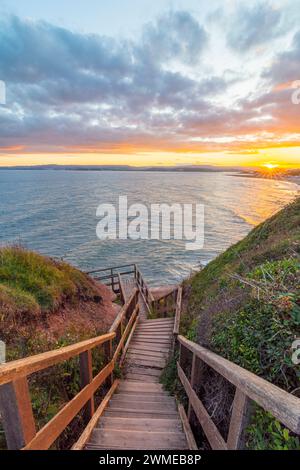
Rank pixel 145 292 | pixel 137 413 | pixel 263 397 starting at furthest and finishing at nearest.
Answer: pixel 145 292, pixel 137 413, pixel 263 397

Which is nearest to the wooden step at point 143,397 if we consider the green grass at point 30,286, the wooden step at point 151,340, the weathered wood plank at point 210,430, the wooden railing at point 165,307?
the weathered wood plank at point 210,430

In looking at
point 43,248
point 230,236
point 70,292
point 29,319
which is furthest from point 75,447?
point 230,236

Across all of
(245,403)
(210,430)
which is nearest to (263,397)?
(245,403)

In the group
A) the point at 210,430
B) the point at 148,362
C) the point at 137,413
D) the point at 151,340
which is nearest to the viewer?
the point at 210,430

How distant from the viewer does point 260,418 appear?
5.88ft

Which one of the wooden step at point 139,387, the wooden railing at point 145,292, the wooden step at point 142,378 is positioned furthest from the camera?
the wooden railing at point 145,292

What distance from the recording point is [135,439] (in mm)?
2609

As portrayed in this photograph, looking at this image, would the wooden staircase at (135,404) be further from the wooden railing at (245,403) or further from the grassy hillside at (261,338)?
the grassy hillside at (261,338)

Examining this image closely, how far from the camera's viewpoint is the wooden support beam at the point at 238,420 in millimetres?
1659

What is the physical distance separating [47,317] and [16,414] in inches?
248

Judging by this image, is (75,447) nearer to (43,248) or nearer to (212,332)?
(212,332)

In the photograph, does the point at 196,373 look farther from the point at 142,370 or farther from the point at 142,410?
the point at 142,370

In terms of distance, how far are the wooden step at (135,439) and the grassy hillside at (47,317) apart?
320 millimetres

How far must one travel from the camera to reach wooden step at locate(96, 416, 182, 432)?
2988mm
